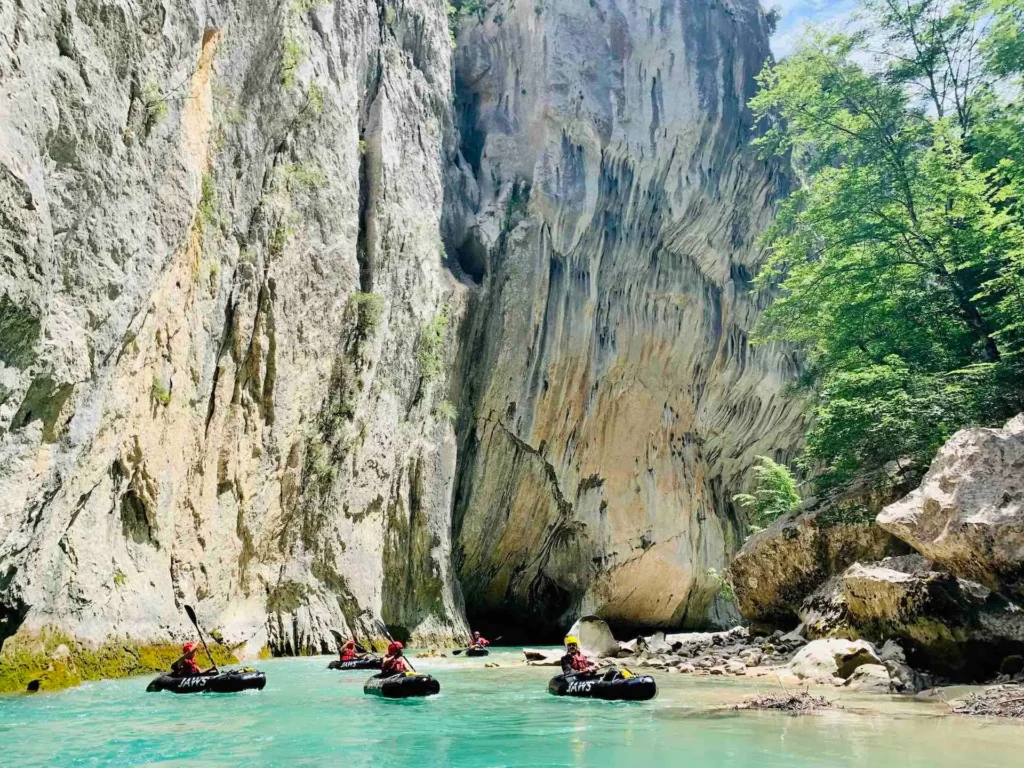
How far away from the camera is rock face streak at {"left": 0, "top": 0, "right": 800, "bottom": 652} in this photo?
938cm

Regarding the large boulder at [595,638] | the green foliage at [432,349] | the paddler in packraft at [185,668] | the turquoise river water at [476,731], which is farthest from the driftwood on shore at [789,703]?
the green foliage at [432,349]

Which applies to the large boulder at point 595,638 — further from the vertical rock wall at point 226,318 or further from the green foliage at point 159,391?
the green foliage at point 159,391

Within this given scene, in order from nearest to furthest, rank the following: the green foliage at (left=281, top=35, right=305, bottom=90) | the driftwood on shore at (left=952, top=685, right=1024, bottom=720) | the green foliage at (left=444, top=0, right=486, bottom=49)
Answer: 1. the driftwood on shore at (left=952, top=685, right=1024, bottom=720)
2. the green foliage at (left=281, top=35, right=305, bottom=90)
3. the green foliage at (left=444, top=0, right=486, bottom=49)

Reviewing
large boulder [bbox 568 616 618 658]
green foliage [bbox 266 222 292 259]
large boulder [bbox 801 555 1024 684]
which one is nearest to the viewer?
large boulder [bbox 801 555 1024 684]

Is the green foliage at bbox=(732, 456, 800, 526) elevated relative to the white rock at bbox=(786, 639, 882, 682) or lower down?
elevated

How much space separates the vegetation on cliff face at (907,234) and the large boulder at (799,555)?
41.5 inches

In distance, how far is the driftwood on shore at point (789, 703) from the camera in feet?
30.0

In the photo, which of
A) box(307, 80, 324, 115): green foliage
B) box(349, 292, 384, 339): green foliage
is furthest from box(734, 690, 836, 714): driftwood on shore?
box(307, 80, 324, 115): green foliage

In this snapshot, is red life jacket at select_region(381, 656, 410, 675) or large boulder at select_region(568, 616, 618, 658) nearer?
red life jacket at select_region(381, 656, 410, 675)

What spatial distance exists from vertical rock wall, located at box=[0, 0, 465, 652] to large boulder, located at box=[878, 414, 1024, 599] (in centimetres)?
1142

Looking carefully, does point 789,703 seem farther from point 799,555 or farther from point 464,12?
point 464,12

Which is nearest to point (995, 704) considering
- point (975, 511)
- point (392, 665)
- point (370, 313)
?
point (975, 511)

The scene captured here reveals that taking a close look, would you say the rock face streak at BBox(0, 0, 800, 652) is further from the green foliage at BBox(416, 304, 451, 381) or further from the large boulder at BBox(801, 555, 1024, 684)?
the large boulder at BBox(801, 555, 1024, 684)

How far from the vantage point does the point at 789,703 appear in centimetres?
926
